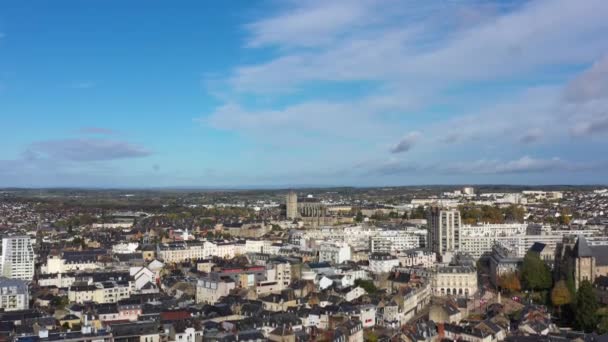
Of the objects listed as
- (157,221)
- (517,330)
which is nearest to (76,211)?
(157,221)

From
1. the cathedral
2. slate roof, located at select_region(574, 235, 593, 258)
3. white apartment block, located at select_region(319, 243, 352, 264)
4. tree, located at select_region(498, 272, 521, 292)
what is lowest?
tree, located at select_region(498, 272, 521, 292)

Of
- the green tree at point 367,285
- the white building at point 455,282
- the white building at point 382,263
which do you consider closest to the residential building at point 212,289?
the green tree at point 367,285

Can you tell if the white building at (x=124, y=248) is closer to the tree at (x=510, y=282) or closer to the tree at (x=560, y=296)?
the tree at (x=510, y=282)

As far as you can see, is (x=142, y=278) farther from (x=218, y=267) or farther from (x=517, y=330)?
(x=517, y=330)

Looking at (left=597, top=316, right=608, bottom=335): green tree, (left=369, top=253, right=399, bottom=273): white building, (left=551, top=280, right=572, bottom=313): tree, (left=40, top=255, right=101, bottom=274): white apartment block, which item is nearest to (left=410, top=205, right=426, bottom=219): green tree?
(left=369, top=253, right=399, bottom=273): white building

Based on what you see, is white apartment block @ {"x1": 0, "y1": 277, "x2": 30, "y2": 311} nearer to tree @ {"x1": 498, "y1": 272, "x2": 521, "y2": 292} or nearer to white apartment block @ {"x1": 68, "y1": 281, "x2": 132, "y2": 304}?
white apartment block @ {"x1": 68, "y1": 281, "x2": 132, "y2": 304}

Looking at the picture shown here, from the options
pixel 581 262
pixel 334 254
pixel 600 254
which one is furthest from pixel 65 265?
pixel 600 254
